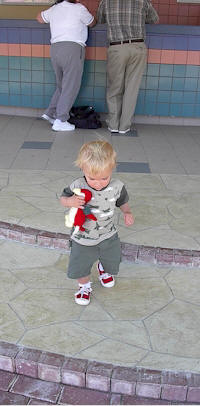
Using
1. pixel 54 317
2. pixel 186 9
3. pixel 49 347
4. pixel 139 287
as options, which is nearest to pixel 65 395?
pixel 49 347

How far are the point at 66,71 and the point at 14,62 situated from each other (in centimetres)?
105

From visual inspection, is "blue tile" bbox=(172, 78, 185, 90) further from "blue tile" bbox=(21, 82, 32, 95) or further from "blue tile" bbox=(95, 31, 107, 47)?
"blue tile" bbox=(21, 82, 32, 95)

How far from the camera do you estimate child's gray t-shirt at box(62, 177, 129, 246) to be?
2.54 m

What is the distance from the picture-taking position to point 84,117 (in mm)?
6473

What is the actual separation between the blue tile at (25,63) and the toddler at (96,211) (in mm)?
4522

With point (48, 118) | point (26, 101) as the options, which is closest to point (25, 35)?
point (26, 101)

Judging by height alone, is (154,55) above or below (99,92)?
above

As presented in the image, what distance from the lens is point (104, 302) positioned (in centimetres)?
275

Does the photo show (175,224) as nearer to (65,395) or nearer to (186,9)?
(65,395)

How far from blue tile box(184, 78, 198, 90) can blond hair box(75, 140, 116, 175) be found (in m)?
4.53

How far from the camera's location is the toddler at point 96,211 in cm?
239

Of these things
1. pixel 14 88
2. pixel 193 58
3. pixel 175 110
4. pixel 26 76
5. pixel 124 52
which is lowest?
pixel 175 110

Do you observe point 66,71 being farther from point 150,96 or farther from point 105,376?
point 105,376

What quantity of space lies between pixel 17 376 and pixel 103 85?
500cm
